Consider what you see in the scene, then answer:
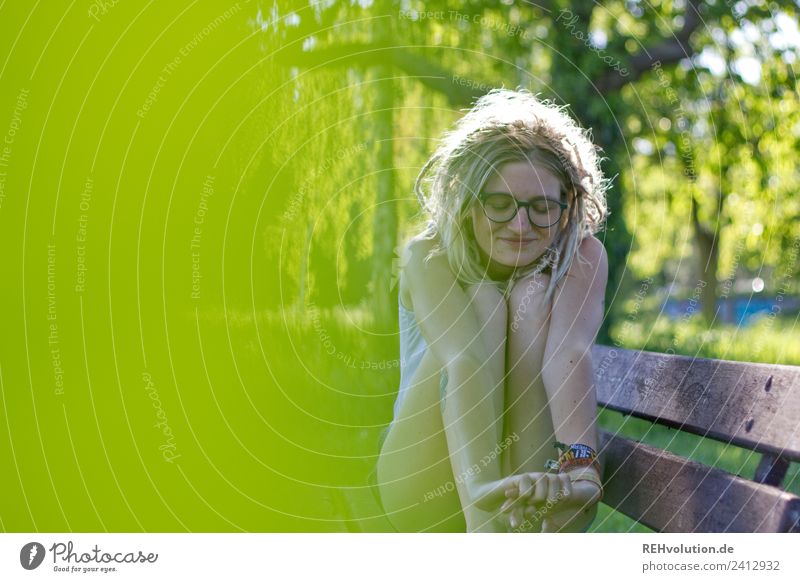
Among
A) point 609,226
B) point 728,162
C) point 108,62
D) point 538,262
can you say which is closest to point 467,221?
point 538,262

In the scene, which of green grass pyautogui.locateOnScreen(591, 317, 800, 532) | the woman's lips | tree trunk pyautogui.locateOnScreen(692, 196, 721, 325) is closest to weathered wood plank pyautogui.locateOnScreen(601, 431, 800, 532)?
green grass pyautogui.locateOnScreen(591, 317, 800, 532)

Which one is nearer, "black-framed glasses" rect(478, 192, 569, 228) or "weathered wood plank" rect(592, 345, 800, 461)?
"weathered wood plank" rect(592, 345, 800, 461)

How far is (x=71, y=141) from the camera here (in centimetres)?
151

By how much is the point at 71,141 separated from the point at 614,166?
4.15 feet

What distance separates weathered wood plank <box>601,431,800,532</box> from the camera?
1.12 meters

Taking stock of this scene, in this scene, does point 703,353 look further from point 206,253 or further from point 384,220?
point 206,253

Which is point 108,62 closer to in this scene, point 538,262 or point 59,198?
point 59,198

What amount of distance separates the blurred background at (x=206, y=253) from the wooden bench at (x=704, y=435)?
248mm

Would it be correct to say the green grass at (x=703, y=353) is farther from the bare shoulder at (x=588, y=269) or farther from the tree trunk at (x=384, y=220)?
the tree trunk at (x=384, y=220)

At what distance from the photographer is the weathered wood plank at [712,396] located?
110 centimetres

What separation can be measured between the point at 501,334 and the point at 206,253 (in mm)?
529

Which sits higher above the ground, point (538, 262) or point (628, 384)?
point (538, 262)

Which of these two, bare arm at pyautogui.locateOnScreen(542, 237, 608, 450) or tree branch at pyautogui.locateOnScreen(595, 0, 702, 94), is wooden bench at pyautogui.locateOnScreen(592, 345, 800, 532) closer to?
bare arm at pyautogui.locateOnScreen(542, 237, 608, 450)

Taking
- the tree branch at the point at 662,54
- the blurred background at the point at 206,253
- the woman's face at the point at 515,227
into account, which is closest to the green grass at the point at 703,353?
the blurred background at the point at 206,253
